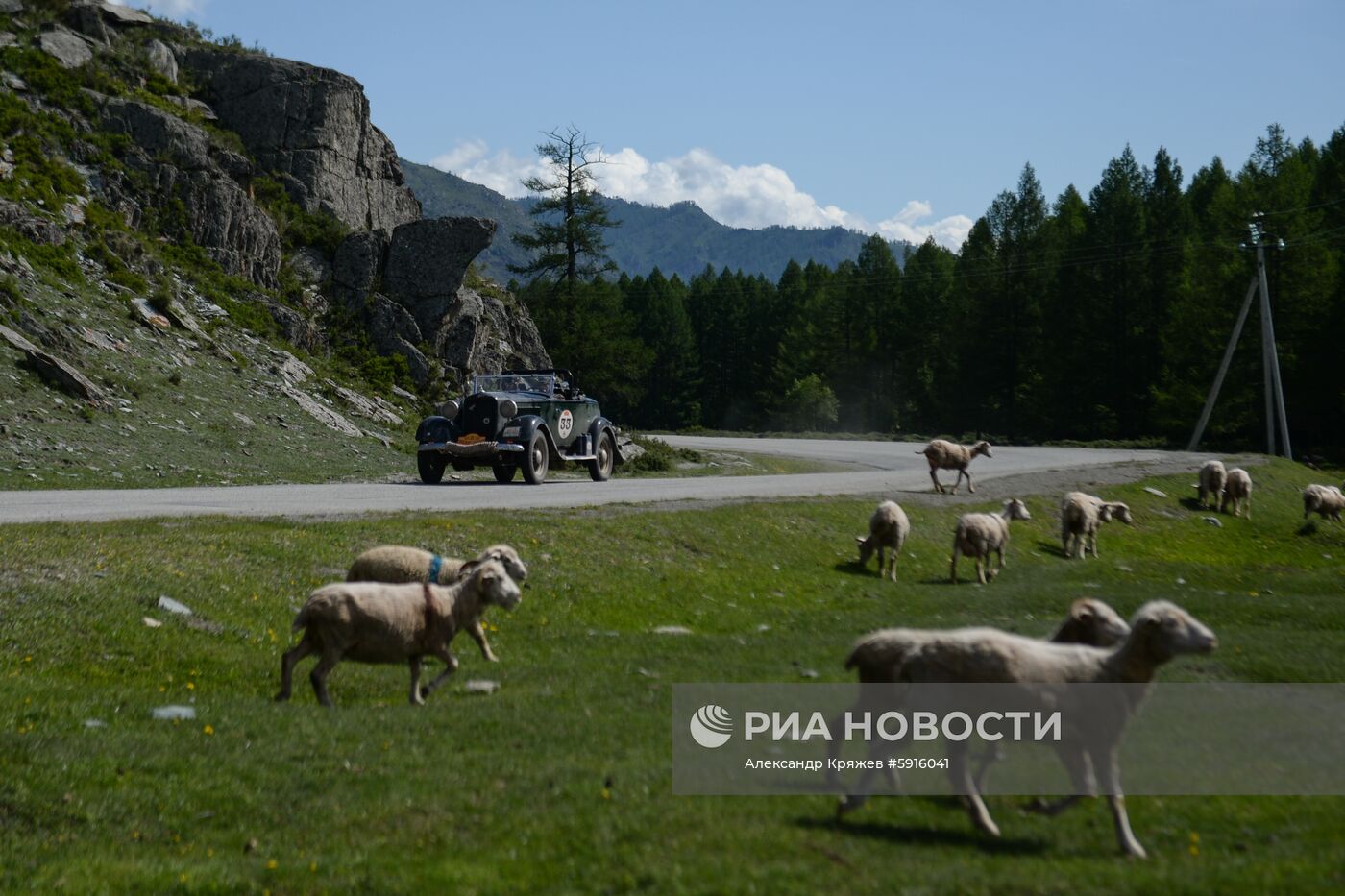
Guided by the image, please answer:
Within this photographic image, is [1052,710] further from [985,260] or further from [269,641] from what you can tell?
[985,260]

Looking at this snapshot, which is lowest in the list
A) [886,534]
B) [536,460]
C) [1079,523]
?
[536,460]

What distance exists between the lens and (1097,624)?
9.08 metres

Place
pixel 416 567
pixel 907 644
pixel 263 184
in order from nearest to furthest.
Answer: pixel 907 644, pixel 416 567, pixel 263 184

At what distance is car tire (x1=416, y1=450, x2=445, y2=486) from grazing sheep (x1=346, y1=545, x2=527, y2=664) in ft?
53.3

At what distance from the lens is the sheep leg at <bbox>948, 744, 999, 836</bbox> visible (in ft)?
22.8

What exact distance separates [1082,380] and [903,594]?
77.3 metres

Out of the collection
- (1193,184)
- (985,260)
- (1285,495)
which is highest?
A: (1193,184)

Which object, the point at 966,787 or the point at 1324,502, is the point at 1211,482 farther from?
the point at 966,787

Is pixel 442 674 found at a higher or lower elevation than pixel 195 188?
lower

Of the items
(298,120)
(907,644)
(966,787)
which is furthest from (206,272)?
(966,787)

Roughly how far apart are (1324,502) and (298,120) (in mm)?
46188

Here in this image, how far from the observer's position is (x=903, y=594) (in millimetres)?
19875

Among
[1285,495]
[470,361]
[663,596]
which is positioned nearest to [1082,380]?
[1285,495]

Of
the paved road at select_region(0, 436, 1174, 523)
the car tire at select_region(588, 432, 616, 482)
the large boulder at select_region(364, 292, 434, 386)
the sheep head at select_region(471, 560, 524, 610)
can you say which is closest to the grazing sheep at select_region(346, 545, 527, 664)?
the sheep head at select_region(471, 560, 524, 610)
